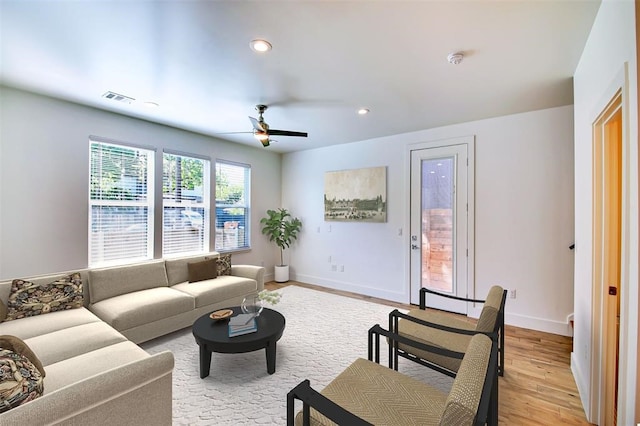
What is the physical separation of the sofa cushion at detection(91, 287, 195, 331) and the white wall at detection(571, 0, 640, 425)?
3.58 metres

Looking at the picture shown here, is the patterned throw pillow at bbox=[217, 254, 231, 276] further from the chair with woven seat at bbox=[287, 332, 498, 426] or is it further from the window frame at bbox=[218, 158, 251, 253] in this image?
the chair with woven seat at bbox=[287, 332, 498, 426]

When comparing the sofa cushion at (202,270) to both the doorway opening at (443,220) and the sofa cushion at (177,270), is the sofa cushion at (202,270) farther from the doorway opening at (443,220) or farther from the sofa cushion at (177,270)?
the doorway opening at (443,220)

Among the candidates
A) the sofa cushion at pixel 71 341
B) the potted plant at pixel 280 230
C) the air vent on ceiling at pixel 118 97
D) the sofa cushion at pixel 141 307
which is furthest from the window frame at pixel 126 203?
the potted plant at pixel 280 230

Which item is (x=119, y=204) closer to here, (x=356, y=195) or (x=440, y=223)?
(x=356, y=195)

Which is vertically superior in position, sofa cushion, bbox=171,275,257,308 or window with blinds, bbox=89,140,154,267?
window with blinds, bbox=89,140,154,267

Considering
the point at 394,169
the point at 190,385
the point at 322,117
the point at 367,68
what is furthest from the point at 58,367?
the point at 394,169

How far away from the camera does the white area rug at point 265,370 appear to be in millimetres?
1971

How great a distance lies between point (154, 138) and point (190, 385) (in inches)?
135

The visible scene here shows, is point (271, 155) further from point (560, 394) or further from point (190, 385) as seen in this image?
point (560, 394)

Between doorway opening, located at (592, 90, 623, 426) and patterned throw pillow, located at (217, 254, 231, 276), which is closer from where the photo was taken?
doorway opening, located at (592, 90, 623, 426)

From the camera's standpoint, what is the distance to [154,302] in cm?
297

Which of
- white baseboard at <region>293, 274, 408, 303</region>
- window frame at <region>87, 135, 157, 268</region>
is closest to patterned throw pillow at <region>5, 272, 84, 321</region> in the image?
window frame at <region>87, 135, 157, 268</region>

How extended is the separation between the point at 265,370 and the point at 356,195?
130 inches

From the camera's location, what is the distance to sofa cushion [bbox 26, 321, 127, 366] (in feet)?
6.31
